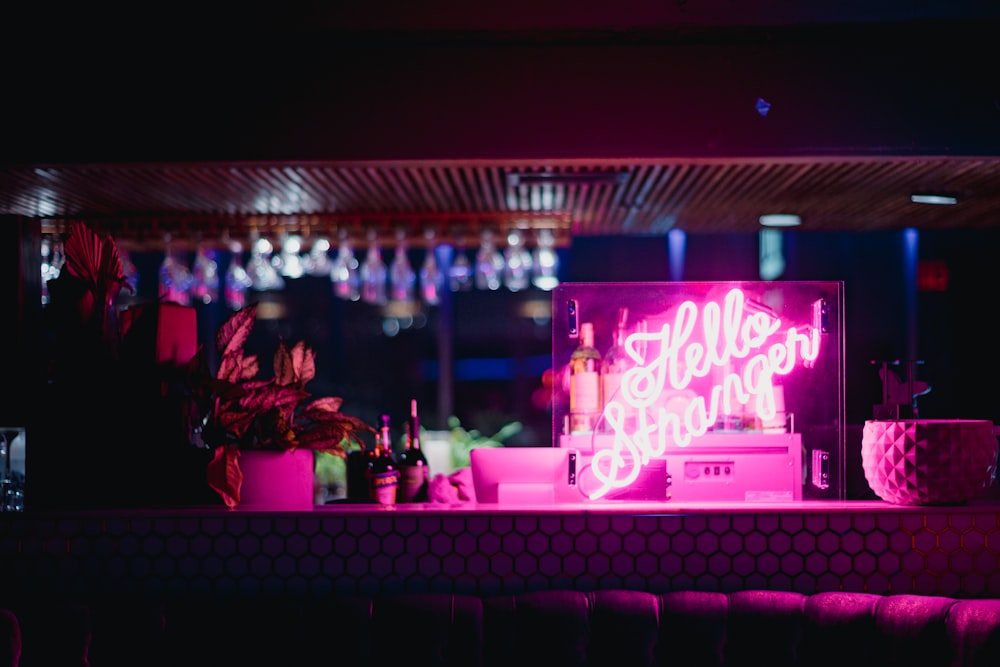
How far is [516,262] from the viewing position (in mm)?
4820

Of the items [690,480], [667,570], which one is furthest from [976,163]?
[667,570]

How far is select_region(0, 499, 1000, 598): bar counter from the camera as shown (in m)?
2.10

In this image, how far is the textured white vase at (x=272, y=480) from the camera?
2197 millimetres

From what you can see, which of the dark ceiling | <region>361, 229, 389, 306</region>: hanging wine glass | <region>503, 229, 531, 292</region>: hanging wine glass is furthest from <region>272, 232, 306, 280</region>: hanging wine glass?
the dark ceiling

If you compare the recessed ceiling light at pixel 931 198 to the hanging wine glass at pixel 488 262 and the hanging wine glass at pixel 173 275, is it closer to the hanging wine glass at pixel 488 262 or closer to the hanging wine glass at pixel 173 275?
the hanging wine glass at pixel 488 262

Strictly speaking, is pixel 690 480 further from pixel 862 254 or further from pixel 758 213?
pixel 862 254

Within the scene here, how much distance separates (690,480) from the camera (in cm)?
266

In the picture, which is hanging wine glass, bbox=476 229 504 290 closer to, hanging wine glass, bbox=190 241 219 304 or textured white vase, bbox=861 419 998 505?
hanging wine glass, bbox=190 241 219 304

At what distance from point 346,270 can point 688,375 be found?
3.05m

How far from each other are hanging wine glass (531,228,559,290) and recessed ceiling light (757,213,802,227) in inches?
46.3

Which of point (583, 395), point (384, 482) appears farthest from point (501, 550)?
point (583, 395)

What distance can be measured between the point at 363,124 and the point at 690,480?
1.80 meters

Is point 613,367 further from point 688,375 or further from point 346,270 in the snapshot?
point 346,270

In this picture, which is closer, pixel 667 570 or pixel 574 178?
pixel 667 570
